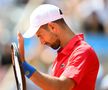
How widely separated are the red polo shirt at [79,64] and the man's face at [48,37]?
0.09m

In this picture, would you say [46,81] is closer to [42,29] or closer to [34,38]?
[42,29]

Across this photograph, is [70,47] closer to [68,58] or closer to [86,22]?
[68,58]

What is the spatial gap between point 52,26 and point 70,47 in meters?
0.19

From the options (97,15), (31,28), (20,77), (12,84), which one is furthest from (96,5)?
(20,77)

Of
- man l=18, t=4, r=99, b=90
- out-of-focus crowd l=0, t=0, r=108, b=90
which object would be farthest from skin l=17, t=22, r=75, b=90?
out-of-focus crowd l=0, t=0, r=108, b=90

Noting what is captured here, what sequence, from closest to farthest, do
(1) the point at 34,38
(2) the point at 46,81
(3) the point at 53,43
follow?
(2) the point at 46,81, (3) the point at 53,43, (1) the point at 34,38

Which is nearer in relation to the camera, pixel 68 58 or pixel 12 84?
pixel 68 58

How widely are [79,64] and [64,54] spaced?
0.21m

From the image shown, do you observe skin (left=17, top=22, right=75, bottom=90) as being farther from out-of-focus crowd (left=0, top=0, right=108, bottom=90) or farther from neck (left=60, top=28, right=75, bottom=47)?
out-of-focus crowd (left=0, top=0, right=108, bottom=90)

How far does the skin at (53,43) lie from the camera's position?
3193mm

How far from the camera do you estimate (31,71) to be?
10.5 ft

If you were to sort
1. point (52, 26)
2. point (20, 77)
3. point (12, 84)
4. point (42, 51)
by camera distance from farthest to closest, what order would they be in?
Answer: point (42, 51), point (12, 84), point (52, 26), point (20, 77)

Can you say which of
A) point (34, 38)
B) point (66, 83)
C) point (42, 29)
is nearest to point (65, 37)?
point (42, 29)

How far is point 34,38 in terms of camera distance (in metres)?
8.88
